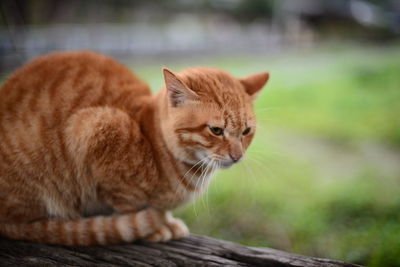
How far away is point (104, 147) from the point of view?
172 cm

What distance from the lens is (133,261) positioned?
1.68 metres

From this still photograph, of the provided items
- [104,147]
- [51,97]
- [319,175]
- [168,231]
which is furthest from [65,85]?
[319,175]

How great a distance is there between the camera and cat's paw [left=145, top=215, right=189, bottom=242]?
73.2 inches

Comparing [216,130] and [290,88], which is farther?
[290,88]

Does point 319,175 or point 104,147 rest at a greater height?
point 104,147

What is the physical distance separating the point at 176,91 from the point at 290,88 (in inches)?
133

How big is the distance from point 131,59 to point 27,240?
3.59m

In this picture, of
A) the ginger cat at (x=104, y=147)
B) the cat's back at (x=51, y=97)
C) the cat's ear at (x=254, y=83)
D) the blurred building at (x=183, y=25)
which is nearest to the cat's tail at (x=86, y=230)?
the ginger cat at (x=104, y=147)

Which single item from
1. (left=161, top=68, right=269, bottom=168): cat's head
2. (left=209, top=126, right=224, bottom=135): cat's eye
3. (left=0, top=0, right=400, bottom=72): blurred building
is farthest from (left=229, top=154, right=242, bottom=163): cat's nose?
(left=0, top=0, right=400, bottom=72): blurred building

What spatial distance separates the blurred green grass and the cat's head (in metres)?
0.20

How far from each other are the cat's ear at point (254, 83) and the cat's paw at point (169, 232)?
2.53ft

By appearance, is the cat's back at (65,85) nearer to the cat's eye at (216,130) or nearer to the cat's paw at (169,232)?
the cat's eye at (216,130)

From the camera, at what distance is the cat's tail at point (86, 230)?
5.75 ft

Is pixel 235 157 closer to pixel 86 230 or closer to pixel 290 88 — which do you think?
pixel 86 230
